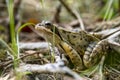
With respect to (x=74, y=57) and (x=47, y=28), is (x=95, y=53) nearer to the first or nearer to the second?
(x=74, y=57)

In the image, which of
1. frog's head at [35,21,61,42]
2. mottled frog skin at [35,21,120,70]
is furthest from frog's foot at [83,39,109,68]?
frog's head at [35,21,61,42]

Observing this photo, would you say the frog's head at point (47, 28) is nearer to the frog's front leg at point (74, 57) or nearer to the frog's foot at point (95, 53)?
the frog's front leg at point (74, 57)

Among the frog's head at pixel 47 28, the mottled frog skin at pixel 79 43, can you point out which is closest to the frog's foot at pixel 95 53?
the mottled frog skin at pixel 79 43

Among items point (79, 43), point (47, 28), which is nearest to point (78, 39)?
point (79, 43)

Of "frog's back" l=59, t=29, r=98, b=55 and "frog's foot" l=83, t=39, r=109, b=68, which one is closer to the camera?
"frog's foot" l=83, t=39, r=109, b=68

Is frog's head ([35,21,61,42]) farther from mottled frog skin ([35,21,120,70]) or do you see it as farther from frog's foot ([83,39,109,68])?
frog's foot ([83,39,109,68])

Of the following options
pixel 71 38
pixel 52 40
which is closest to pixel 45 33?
pixel 52 40
